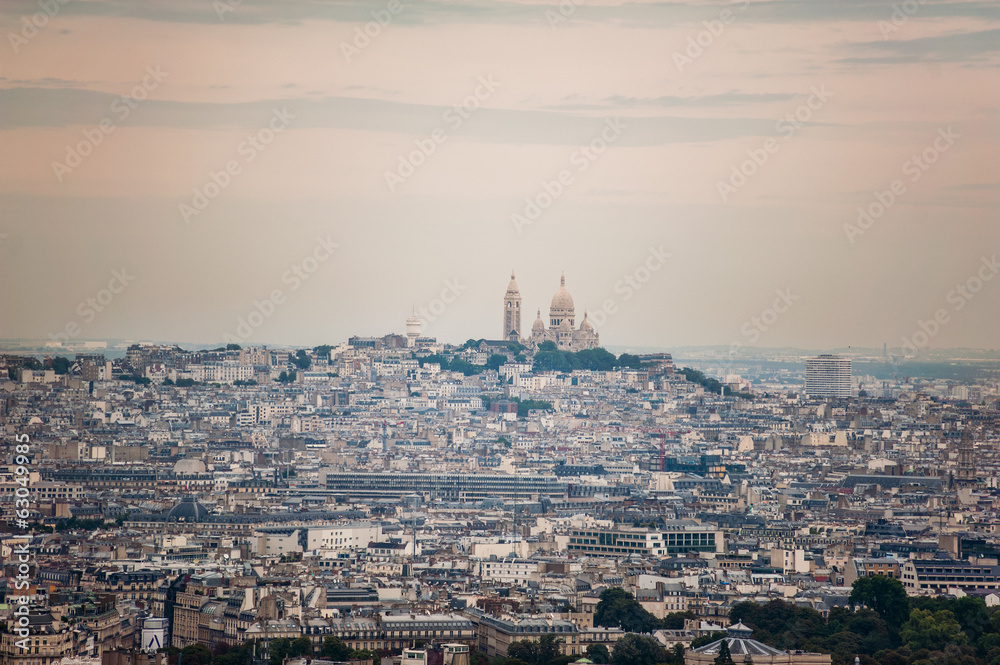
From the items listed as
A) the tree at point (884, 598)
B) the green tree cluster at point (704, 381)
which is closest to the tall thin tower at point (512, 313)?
the green tree cluster at point (704, 381)

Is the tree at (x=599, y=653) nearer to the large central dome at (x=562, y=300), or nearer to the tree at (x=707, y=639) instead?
the tree at (x=707, y=639)

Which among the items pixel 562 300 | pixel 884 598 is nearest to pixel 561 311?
pixel 562 300

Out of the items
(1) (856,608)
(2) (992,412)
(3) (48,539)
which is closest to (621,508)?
(3) (48,539)

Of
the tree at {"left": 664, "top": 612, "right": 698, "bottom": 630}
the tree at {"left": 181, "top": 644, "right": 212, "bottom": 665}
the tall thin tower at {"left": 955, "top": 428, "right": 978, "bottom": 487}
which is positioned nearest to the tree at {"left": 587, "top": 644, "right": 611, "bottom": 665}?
the tree at {"left": 664, "top": 612, "right": 698, "bottom": 630}

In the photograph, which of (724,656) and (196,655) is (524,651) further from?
(196,655)

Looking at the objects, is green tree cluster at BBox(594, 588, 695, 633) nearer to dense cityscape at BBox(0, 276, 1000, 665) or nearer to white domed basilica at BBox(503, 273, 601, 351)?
dense cityscape at BBox(0, 276, 1000, 665)

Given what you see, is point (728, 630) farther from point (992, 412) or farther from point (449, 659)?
point (992, 412)

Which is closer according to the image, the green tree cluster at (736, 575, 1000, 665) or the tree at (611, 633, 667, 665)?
the tree at (611, 633, 667, 665)
